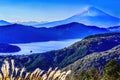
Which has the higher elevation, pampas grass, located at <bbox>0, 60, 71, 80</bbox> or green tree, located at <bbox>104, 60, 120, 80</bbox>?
pampas grass, located at <bbox>0, 60, 71, 80</bbox>

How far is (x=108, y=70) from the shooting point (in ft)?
276

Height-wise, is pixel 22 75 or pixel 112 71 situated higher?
pixel 22 75

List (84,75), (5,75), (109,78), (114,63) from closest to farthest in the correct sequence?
(5,75), (109,78), (114,63), (84,75)

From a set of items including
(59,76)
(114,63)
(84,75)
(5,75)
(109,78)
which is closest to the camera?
(5,75)

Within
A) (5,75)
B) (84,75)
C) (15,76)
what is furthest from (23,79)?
(84,75)

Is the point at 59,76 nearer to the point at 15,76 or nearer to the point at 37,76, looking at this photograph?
the point at 37,76

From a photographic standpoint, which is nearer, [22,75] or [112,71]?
[22,75]

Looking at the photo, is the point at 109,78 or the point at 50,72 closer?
the point at 50,72

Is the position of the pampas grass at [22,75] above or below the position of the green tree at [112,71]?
above

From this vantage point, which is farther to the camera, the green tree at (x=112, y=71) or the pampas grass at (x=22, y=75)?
the green tree at (x=112, y=71)

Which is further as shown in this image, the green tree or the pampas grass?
the green tree

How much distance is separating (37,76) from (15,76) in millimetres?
596

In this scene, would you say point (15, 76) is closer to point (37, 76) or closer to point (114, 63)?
point (37, 76)

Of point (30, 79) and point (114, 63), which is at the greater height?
point (30, 79)
